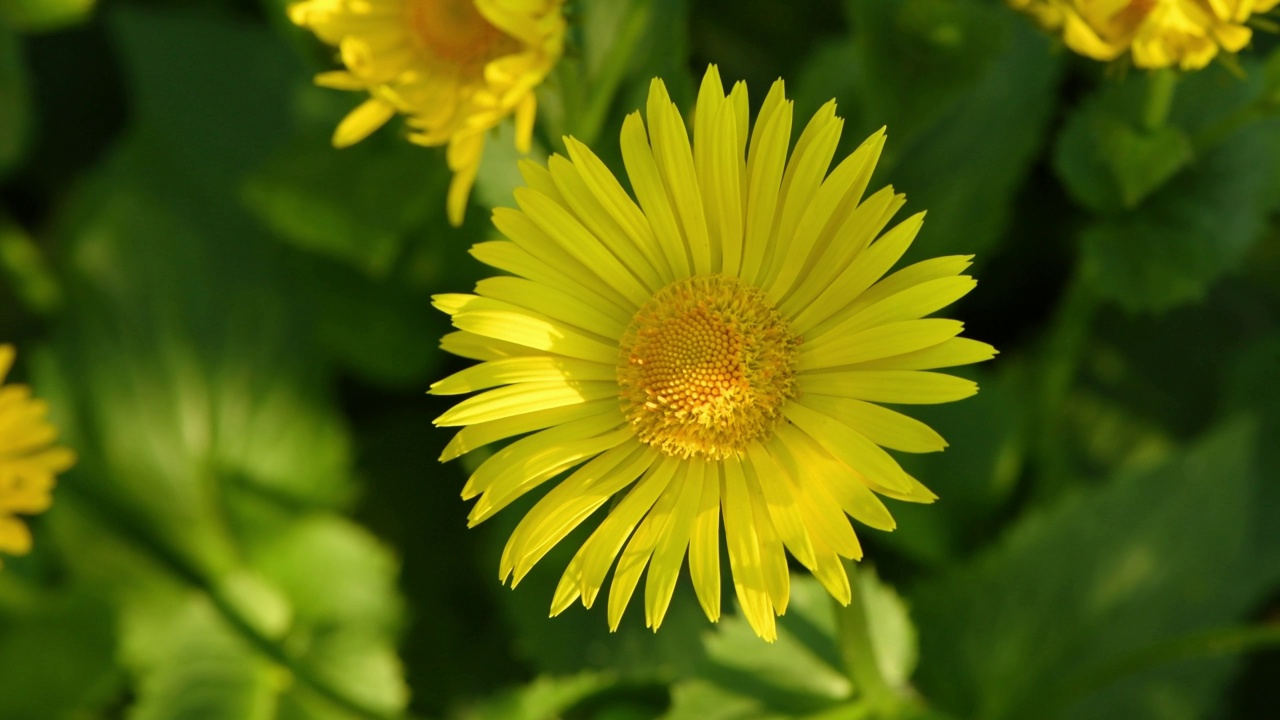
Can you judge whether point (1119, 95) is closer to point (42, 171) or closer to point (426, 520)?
point (426, 520)

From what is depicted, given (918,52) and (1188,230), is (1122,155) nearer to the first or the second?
(1188,230)

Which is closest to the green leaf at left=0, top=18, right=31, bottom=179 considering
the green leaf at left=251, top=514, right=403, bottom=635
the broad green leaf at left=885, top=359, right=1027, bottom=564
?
the green leaf at left=251, top=514, right=403, bottom=635

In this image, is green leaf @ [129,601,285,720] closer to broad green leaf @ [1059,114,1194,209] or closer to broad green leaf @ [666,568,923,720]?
broad green leaf @ [666,568,923,720]

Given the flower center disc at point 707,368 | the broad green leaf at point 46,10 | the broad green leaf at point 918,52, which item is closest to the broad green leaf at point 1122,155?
the broad green leaf at point 918,52

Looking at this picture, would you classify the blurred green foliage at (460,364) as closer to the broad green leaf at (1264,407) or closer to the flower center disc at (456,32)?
the broad green leaf at (1264,407)

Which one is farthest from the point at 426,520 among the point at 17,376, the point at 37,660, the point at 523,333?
the point at 523,333

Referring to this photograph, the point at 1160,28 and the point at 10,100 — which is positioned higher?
the point at 1160,28

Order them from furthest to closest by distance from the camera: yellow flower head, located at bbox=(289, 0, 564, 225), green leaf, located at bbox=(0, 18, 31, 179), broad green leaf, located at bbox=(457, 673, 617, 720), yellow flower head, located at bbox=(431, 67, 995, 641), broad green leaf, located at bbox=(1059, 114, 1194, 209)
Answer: green leaf, located at bbox=(0, 18, 31, 179) → broad green leaf, located at bbox=(457, 673, 617, 720) → broad green leaf, located at bbox=(1059, 114, 1194, 209) → yellow flower head, located at bbox=(289, 0, 564, 225) → yellow flower head, located at bbox=(431, 67, 995, 641)

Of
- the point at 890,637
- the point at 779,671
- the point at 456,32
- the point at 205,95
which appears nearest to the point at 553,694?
the point at 779,671
